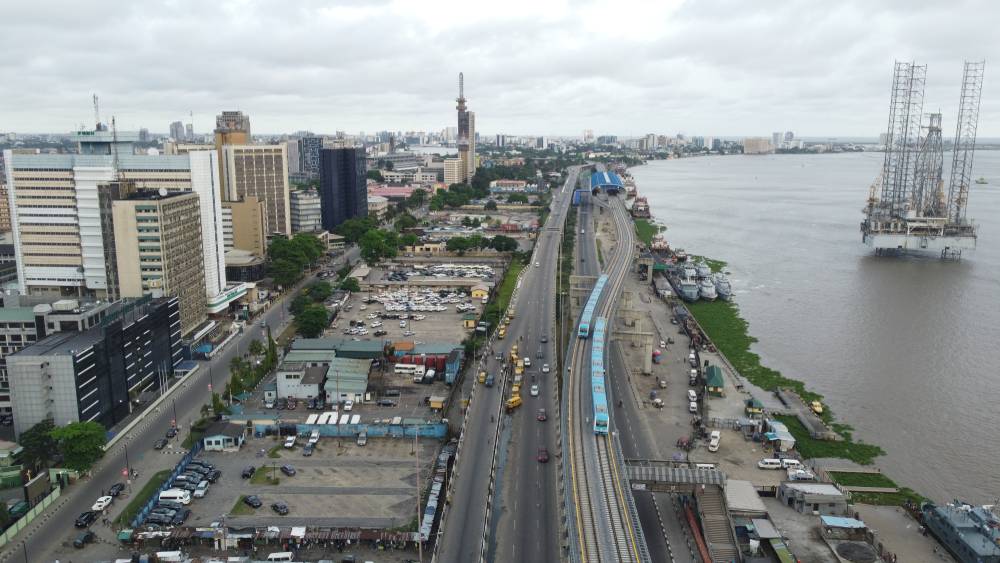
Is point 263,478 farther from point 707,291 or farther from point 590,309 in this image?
point 707,291

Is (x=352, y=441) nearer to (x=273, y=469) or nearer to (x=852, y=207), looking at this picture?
(x=273, y=469)

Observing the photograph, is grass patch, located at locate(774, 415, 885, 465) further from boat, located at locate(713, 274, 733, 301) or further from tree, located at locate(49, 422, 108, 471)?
tree, located at locate(49, 422, 108, 471)

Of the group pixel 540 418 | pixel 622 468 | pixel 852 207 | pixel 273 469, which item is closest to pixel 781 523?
pixel 622 468

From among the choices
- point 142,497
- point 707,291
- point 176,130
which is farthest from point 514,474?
point 176,130

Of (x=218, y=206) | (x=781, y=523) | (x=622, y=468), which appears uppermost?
(x=218, y=206)

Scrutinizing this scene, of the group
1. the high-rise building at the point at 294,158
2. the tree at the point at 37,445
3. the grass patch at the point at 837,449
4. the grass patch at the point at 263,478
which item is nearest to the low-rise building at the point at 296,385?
the grass patch at the point at 263,478

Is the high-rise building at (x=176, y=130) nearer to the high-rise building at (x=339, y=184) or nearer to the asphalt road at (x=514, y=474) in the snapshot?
the high-rise building at (x=339, y=184)

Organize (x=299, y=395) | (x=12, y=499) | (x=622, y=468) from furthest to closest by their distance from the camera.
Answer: (x=299, y=395) → (x=12, y=499) → (x=622, y=468)
